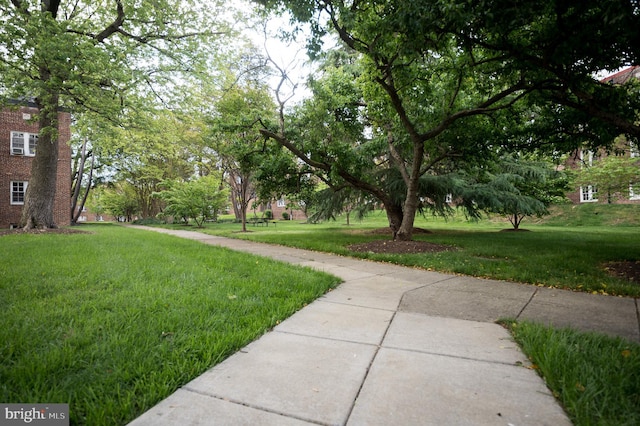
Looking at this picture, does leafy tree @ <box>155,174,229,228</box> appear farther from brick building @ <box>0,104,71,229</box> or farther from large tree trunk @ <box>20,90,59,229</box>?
large tree trunk @ <box>20,90,59,229</box>

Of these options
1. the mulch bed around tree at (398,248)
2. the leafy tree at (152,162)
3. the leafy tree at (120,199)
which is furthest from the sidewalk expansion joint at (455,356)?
the leafy tree at (120,199)

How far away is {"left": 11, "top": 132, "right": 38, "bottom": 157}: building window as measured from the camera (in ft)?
65.7

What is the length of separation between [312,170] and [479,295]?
8480 mm

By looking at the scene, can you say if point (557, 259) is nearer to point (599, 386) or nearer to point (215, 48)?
point (599, 386)

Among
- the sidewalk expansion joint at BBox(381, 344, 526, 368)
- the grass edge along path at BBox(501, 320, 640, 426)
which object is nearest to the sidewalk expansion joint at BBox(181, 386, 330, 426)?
the sidewalk expansion joint at BBox(381, 344, 526, 368)

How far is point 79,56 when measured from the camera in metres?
9.23

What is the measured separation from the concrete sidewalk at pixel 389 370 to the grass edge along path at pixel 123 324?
0.60 ft

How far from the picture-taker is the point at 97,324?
2676 mm

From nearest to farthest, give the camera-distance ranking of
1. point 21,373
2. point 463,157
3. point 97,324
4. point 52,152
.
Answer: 1. point 21,373
2. point 97,324
3. point 463,157
4. point 52,152

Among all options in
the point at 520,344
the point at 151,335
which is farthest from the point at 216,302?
the point at 520,344

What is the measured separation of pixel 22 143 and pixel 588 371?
2837 cm

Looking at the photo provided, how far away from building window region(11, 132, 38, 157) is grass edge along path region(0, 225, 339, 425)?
68.8 feet

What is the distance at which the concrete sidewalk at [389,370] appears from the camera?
63.5 inches
